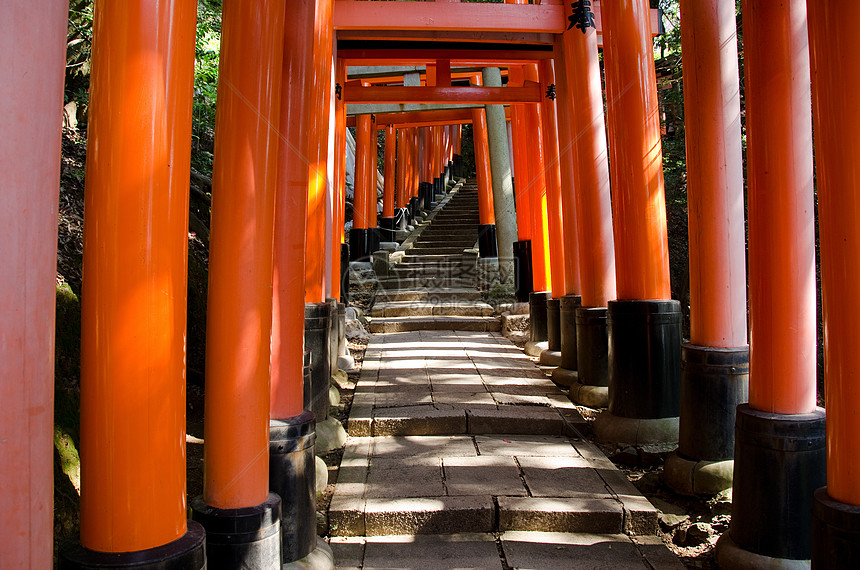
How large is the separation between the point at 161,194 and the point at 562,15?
5444 mm

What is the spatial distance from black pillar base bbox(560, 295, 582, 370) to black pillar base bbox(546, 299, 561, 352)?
460mm

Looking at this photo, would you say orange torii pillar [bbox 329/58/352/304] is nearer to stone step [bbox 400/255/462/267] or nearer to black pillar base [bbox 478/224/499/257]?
stone step [bbox 400/255/462/267]

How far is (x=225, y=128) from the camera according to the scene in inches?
93.6

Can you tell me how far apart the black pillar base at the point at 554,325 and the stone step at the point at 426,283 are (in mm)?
4325

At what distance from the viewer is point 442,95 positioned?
26.9ft

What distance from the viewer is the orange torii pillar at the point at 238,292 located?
92.8 inches

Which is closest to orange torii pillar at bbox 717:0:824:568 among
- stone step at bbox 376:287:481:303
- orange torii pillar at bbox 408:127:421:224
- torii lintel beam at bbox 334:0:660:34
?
torii lintel beam at bbox 334:0:660:34

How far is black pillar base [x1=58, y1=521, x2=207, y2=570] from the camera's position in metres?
1.75

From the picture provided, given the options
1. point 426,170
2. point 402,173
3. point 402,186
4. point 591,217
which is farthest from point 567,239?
point 426,170

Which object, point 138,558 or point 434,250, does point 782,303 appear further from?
point 434,250

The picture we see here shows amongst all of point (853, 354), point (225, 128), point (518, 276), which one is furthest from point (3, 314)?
point (518, 276)

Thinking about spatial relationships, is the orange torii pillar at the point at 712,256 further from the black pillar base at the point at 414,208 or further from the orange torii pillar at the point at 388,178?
the black pillar base at the point at 414,208

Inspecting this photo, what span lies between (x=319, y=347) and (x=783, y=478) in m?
2.95

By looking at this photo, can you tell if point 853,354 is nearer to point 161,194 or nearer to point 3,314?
point 161,194
